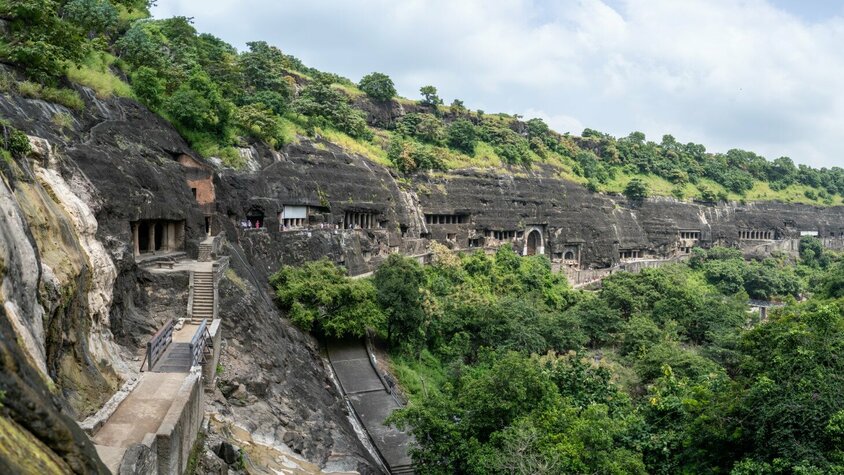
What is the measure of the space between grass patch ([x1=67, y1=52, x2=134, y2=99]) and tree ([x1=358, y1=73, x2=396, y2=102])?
31705 mm

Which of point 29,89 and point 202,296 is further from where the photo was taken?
point 202,296

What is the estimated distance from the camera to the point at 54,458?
5645mm

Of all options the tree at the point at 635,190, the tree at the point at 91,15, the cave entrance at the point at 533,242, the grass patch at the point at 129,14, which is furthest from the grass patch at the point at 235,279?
the tree at the point at 635,190

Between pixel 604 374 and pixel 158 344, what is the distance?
51.0ft

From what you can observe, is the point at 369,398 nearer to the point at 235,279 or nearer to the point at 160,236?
the point at 235,279

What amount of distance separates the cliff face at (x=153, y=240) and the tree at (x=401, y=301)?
12.1ft

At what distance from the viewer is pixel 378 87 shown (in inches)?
2142

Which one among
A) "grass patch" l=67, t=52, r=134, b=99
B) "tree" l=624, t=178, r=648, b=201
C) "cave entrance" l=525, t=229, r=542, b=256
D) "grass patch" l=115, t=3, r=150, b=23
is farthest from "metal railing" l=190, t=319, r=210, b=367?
"tree" l=624, t=178, r=648, b=201

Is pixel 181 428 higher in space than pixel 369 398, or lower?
higher

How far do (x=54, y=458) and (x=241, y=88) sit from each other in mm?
35465

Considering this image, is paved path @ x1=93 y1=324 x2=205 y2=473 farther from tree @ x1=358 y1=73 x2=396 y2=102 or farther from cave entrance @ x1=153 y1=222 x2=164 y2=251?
tree @ x1=358 y1=73 x2=396 y2=102

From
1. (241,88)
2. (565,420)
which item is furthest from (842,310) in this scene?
(241,88)

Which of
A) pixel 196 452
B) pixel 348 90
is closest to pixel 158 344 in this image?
pixel 196 452

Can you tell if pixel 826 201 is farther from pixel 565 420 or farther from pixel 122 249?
pixel 122 249
